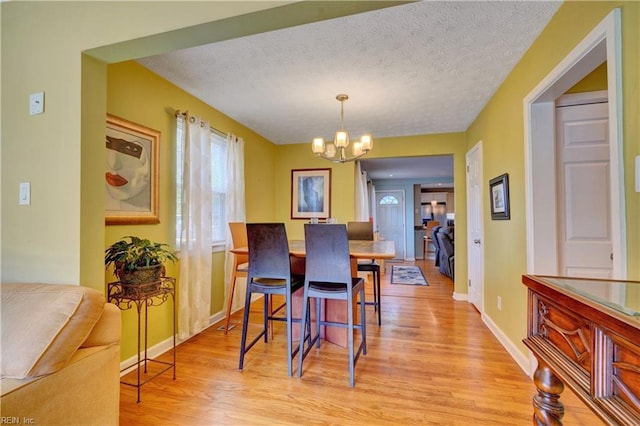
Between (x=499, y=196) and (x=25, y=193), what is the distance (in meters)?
3.40

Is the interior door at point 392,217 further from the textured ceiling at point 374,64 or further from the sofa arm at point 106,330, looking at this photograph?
the sofa arm at point 106,330

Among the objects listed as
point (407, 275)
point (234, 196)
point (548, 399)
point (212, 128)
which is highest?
point (212, 128)

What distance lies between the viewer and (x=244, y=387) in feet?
6.31

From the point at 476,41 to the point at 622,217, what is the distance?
1449mm

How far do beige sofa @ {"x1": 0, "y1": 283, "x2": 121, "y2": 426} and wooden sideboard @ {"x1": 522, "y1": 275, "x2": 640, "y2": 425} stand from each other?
5.75 feet

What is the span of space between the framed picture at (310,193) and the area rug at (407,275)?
73.3 inches

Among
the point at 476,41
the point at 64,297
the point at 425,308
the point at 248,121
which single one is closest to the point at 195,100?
the point at 248,121

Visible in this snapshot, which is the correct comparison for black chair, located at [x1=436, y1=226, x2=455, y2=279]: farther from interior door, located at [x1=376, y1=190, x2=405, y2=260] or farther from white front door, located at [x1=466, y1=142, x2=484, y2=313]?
interior door, located at [x1=376, y1=190, x2=405, y2=260]

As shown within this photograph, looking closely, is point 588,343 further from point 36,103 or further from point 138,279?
point 36,103

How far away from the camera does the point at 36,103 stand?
1.54m

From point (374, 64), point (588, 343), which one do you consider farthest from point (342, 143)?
point (588, 343)

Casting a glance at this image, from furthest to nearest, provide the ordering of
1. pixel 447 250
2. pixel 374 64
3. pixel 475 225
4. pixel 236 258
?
pixel 447 250 < pixel 475 225 < pixel 236 258 < pixel 374 64

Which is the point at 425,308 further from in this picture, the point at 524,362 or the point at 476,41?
the point at 476,41

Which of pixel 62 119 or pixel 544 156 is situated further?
pixel 544 156
